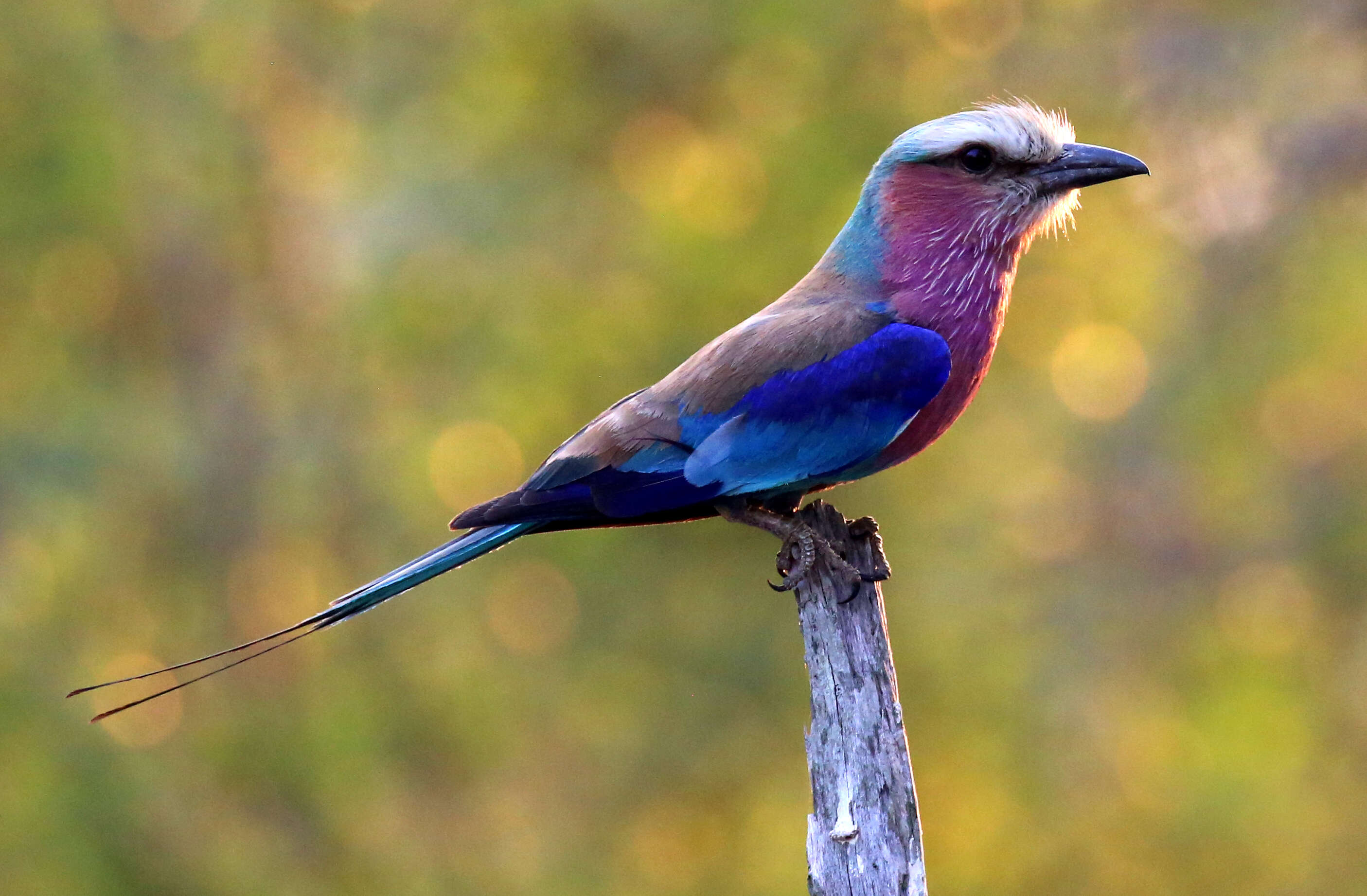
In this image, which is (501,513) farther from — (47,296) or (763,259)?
(47,296)

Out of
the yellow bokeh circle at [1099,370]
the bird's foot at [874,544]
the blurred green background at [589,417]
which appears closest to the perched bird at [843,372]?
the bird's foot at [874,544]

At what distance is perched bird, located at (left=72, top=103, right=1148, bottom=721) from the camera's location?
4.84 meters

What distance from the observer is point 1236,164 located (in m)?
10.3

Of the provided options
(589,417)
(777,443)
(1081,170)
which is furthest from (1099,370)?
(777,443)

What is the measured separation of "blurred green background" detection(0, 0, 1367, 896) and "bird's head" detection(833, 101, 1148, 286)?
181 inches

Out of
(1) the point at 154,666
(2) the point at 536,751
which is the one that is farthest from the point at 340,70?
(2) the point at 536,751

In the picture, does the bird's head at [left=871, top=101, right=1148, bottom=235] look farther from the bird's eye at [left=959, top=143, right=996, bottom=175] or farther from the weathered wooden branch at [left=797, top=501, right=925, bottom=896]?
the weathered wooden branch at [left=797, top=501, right=925, bottom=896]

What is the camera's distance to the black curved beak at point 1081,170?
526 centimetres

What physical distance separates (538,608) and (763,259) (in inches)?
126

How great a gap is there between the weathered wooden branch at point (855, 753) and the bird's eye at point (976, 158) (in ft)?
5.05

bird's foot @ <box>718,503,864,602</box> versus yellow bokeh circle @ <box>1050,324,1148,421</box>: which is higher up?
yellow bokeh circle @ <box>1050,324,1148,421</box>

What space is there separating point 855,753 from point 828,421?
118cm

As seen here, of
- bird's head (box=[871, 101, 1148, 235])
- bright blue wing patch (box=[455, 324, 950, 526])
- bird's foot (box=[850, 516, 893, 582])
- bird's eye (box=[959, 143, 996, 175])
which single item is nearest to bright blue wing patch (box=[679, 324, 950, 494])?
bright blue wing patch (box=[455, 324, 950, 526])

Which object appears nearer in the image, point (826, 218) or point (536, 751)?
point (826, 218)
